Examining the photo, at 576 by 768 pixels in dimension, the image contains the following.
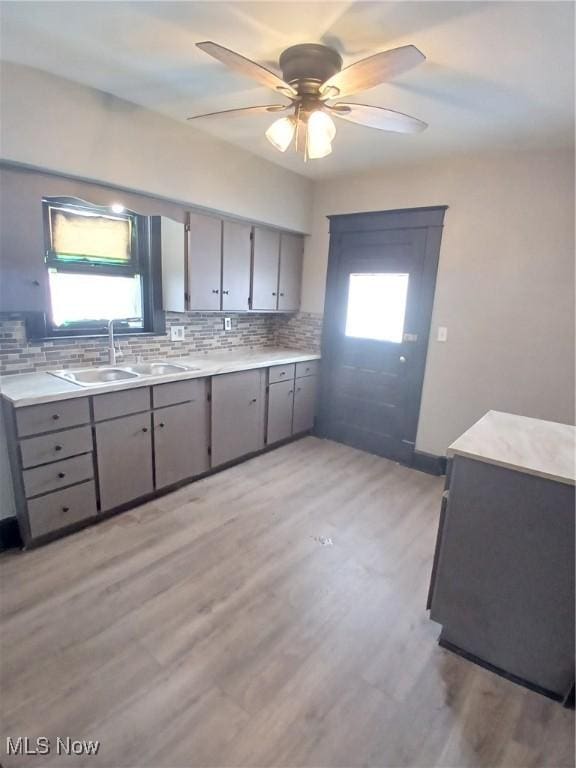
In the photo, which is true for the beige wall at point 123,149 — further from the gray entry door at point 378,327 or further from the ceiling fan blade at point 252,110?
the gray entry door at point 378,327

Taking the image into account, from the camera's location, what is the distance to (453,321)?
3.16 meters

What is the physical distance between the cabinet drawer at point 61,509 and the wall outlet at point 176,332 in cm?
139

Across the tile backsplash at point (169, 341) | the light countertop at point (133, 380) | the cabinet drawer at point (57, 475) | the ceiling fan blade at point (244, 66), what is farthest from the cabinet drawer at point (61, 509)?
the ceiling fan blade at point (244, 66)

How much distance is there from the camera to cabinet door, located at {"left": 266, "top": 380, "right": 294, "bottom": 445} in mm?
3549

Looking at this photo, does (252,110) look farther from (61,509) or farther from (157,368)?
(61,509)

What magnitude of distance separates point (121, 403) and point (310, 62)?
2073 mm

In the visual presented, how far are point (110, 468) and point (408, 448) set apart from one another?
2493mm

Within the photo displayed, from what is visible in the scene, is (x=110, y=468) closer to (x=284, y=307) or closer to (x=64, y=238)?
(x=64, y=238)

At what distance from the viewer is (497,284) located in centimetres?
293

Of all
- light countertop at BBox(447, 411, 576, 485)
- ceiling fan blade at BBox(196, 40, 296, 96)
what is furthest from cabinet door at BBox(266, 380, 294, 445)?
ceiling fan blade at BBox(196, 40, 296, 96)

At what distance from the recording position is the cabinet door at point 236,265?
3207 mm

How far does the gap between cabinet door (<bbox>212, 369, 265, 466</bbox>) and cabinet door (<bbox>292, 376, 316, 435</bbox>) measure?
0.49m

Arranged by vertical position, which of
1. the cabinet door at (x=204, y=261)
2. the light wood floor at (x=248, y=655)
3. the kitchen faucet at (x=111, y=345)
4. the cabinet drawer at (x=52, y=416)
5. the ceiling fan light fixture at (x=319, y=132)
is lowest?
the light wood floor at (x=248, y=655)

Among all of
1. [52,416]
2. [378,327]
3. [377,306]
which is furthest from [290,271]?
[52,416]
